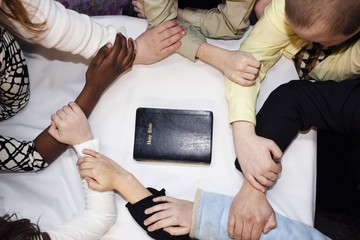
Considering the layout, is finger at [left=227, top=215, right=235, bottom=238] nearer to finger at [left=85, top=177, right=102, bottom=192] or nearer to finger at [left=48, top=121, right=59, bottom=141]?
finger at [left=85, top=177, right=102, bottom=192]

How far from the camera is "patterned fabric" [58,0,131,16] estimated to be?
4.09 ft

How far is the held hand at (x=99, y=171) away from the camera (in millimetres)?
971

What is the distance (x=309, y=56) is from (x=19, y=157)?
65 centimetres

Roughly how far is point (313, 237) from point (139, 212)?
34 cm

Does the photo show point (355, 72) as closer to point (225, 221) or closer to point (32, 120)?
point (225, 221)

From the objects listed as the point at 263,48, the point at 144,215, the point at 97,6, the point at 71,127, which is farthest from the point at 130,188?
the point at 97,6

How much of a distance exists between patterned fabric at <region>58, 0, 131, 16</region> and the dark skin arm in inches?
9.7

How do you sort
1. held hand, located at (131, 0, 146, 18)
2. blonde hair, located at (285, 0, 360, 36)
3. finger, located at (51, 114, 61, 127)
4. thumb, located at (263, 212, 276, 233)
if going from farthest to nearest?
held hand, located at (131, 0, 146, 18)
finger, located at (51, 114, 61, 127)
thumb, located at (263, 212, 276, 233)
blonde hair, located at (285, 0, 360, 36)

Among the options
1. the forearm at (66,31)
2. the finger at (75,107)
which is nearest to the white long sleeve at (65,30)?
the forearm at (66,31)

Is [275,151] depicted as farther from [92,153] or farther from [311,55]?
[92,153]

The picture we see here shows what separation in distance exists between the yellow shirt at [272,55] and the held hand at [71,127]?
0.31m

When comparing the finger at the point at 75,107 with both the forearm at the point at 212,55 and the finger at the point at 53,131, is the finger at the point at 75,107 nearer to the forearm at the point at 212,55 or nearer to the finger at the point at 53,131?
the finger at the point at 53,131

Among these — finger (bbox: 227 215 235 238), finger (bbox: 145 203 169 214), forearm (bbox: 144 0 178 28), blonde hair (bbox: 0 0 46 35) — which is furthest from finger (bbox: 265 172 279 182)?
blonde hair (bbox: 0 0 46 35)

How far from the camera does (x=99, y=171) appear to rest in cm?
97
